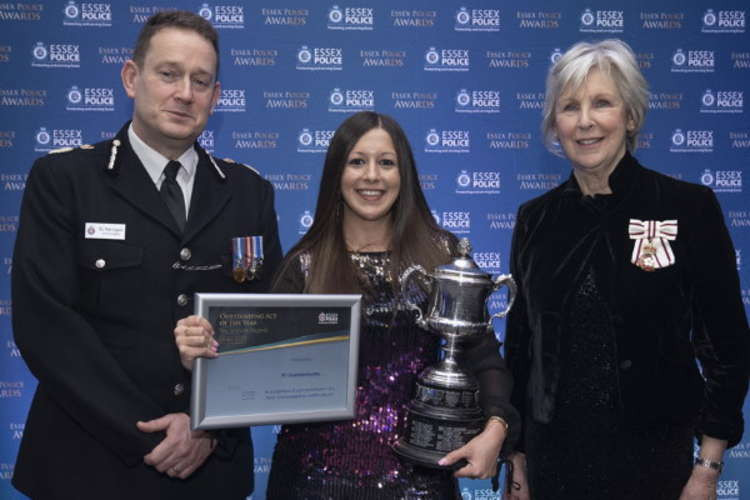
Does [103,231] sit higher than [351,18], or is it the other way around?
[351,18]

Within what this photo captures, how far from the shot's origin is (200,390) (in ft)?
5.25

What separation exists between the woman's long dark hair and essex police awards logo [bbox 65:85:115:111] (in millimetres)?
2636

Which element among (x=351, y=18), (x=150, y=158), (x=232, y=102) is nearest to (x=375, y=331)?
Result: (x=150, y=158)

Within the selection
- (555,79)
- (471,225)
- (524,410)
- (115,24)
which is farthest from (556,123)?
(115,24)

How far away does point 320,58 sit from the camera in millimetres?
4078

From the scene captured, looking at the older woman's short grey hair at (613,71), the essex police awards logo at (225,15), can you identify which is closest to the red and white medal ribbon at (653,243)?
the older woman's short grey hair at (613,71)

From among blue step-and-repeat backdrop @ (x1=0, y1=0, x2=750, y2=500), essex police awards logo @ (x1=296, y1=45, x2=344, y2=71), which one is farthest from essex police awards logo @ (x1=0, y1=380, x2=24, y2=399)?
essex police awards logo @ (x1=296, y1=45, x2=344, y2=71)

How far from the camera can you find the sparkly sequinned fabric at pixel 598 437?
1950 millimetres

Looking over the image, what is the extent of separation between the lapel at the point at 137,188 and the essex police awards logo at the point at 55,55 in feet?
8.18

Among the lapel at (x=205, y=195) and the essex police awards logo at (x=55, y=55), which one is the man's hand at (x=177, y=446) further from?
the essex police awards logo at (x=55, y=55)

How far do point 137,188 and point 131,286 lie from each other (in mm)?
276

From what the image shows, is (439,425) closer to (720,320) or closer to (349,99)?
(720,320)

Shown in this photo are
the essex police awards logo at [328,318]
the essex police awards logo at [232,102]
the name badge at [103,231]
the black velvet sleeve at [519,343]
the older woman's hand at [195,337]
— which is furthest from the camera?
the essex police awards logo at [232,102]

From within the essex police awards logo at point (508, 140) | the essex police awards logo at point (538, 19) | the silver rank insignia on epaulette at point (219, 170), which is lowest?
the silver rank insignia on epaulette at point (219, 170)
